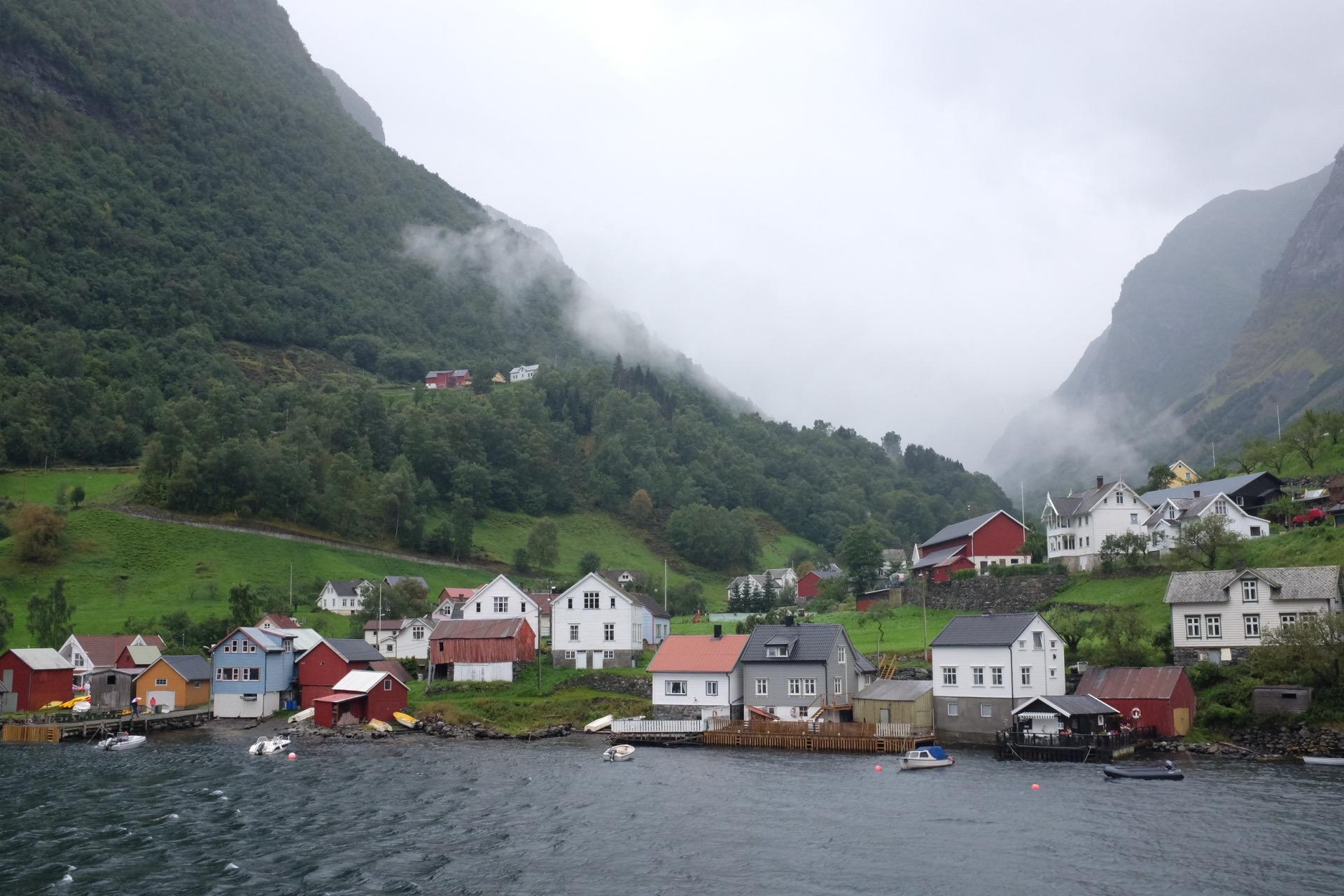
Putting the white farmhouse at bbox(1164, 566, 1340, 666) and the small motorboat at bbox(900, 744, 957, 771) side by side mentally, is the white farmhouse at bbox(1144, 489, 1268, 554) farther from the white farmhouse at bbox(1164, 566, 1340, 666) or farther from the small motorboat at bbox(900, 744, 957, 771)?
the small motorboat at bbox(900, 744, 957, 771)

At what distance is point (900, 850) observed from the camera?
3784 cm

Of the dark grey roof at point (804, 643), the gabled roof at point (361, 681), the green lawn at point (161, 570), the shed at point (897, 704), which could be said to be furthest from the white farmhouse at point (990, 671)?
the green lawn at point (161, 570)

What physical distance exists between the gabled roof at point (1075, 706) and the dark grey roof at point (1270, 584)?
927 centimetres

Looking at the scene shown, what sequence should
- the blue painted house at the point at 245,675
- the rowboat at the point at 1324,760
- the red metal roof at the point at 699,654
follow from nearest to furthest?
the rowboat at the point at 1324,760
the red metal roof at the point at 699,654
the blue painted house at the point at 245,675

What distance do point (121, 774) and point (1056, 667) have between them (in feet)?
167

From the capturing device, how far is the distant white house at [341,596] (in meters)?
111

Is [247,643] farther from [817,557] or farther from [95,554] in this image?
[817,557]

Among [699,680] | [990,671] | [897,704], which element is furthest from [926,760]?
[699,680]

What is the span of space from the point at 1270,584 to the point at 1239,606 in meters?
2.03

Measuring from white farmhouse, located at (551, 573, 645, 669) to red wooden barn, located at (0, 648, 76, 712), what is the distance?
3689 centimetres

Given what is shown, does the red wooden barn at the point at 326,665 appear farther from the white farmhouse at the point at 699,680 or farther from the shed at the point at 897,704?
the shed at the point at 897,704

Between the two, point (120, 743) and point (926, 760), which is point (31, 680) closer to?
point (120, 743)

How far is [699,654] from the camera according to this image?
70.6 metres

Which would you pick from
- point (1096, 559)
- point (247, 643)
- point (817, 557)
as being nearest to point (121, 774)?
point (247, 643)
